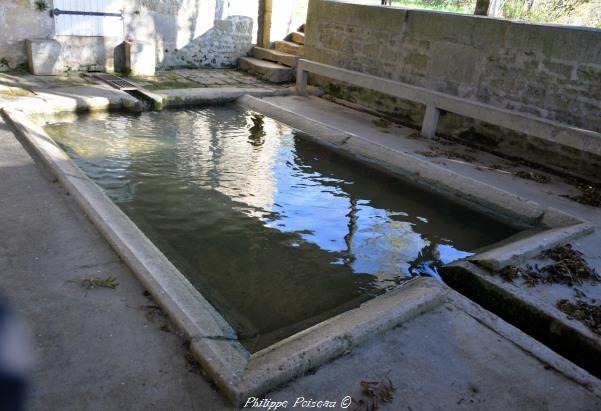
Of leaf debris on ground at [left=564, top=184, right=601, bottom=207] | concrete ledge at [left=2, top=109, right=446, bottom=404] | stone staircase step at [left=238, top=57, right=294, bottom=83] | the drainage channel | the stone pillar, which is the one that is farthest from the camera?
the stone pillar

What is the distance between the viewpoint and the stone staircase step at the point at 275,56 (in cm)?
1065

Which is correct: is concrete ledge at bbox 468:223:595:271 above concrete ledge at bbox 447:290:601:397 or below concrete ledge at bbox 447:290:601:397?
above

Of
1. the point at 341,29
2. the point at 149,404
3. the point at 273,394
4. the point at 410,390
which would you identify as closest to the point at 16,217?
the point at 149,404

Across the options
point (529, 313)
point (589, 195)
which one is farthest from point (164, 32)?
point (529, 313)

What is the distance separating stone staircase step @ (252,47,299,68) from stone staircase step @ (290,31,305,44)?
604 mm

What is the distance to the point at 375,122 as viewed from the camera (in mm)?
8078

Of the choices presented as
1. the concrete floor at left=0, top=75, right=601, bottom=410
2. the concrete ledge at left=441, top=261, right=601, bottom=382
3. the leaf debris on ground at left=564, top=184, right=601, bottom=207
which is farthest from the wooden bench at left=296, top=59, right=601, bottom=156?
the concrete floor at left=0, top=75, right=601, bottom=410

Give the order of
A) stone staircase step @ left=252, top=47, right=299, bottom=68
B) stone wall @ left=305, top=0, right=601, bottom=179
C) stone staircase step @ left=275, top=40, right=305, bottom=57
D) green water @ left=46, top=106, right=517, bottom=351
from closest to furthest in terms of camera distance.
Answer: green water @ left=46, top=106, right=517, bottom=351
stone wall @ left=305, top=0, right=601, bottom=179
stone staircase step @ left=252, top=47, right=299, bottom=68
stone staircase step @ left=275, top=40, right=305, bottom=57

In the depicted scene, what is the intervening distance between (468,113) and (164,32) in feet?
21.8

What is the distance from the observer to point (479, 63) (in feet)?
22.8

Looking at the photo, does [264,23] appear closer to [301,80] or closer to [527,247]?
[301,80]

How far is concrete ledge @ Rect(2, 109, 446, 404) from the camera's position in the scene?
7.97 ft

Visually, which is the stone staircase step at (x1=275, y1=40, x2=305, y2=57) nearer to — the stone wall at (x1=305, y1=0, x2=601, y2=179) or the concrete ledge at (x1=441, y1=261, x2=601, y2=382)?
the stone wall at (x1=305, y1=0, x2=601, y2=179)

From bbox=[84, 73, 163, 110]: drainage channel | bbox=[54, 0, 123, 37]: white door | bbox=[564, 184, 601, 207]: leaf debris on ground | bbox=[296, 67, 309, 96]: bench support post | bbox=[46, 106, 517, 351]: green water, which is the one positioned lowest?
bbox=[46, 106, 517, 351]: green water
